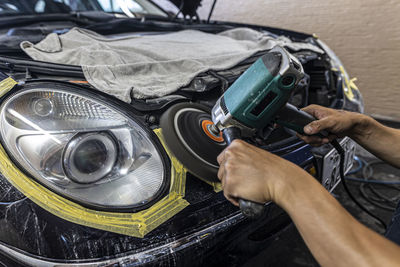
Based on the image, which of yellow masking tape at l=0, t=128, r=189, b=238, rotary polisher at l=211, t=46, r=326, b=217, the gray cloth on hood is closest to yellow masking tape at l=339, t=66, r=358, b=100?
the gray cloth on hood

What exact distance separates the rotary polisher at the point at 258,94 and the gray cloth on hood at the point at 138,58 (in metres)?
0.27

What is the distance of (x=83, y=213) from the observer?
77 cm

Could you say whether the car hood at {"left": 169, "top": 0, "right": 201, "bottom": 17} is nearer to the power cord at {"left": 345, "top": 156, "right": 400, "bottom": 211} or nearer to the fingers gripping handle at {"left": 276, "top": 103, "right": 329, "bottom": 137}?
the fingers gripping handle at {"left": 276, "top": 103, "right": 329, "bottom": 137}

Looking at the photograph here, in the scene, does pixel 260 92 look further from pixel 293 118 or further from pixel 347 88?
pixel 347 88

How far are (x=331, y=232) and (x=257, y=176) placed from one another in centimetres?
20

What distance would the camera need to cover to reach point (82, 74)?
1.00 metres

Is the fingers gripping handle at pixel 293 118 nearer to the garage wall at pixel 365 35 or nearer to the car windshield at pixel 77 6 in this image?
the car windshield at pixel 77 6

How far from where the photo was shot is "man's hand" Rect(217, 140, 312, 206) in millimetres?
666

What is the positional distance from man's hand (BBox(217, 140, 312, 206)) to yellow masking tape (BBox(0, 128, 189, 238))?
0.82 feet

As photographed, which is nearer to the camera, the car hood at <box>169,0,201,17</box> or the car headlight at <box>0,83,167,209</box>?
the car headlight at <box>0,83,167,209</box>

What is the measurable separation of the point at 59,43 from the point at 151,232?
1064mm

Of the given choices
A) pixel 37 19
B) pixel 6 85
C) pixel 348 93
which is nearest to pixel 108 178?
pixel 6 85

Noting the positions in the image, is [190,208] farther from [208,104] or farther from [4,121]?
[4,121]

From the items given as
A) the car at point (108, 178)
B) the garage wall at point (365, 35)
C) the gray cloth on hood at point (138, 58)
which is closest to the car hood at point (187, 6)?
the garage wall at point (365, 35)
